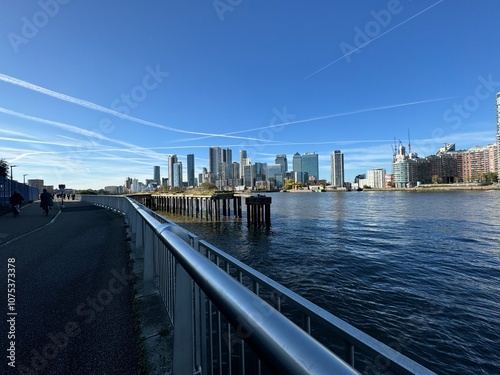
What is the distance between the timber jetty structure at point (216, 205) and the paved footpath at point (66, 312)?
2160 centimetres

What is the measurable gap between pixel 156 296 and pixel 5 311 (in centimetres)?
204

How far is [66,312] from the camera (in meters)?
3.73

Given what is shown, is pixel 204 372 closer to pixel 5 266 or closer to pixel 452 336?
pixel 5 266

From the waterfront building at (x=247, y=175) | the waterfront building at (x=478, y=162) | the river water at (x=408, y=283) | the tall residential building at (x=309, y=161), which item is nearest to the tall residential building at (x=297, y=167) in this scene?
the tall residential building at (x=309, y=161)

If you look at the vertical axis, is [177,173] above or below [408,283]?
above

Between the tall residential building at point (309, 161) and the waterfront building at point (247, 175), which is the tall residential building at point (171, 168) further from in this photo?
the tall residential building at point (309, 161)

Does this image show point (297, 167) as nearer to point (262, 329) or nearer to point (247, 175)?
point (247, 175)

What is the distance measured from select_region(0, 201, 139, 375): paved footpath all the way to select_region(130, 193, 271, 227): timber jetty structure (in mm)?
21599

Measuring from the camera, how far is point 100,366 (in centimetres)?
265

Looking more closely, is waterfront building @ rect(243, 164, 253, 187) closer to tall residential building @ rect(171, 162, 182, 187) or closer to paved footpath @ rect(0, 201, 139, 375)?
tall residential building @ rect(171, 162, 182, 187)

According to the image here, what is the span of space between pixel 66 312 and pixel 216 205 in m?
29.9

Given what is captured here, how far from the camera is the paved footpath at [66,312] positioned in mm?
2736

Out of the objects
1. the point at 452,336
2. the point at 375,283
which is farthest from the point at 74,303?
the point at 375,283

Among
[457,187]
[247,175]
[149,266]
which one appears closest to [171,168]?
[247,175]
